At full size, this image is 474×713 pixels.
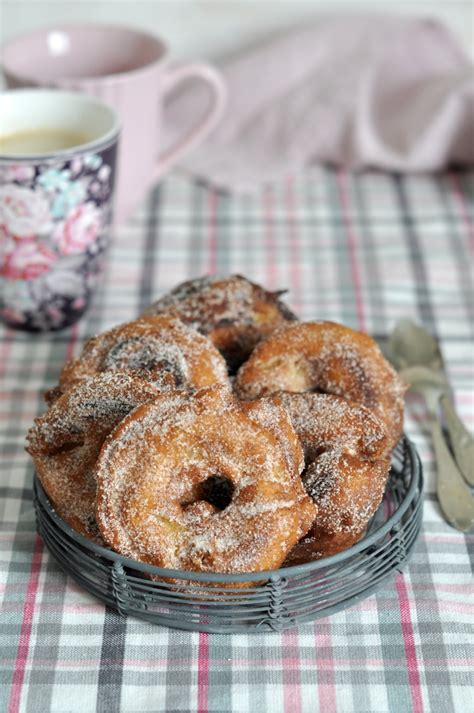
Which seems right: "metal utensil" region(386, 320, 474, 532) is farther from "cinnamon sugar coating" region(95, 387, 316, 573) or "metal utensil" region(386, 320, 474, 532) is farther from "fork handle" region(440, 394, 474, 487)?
"cinnamon sugar coating" region(95, 387, 316, 573)

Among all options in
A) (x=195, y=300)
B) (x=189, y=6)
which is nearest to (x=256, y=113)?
(x=189, y=6)

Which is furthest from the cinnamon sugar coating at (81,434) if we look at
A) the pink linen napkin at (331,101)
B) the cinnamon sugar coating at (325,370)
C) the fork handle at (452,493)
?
the pink linen napkin at (331,101)

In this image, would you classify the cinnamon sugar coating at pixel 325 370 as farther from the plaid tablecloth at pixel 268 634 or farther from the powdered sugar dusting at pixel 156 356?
the plaid tablecloth at pixel 268 634

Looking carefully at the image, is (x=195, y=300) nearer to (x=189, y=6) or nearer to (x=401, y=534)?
(x=401, y=534)

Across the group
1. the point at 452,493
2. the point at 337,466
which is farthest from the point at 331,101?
the point at 337,466

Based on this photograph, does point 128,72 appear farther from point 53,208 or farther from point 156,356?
point 156,356
